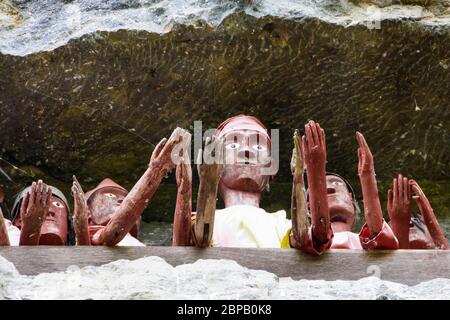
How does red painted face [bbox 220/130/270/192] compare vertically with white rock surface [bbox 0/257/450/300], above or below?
above

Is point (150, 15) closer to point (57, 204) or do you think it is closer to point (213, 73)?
point (213, 73)

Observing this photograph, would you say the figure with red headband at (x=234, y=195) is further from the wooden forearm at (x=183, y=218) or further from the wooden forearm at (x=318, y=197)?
the wooden forearm at (x=318, y=197)

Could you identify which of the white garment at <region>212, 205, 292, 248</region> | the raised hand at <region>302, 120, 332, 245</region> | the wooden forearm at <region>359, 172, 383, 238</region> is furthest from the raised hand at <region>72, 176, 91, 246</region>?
the wooden forearm at <region>359, 172, 383, 238</region>

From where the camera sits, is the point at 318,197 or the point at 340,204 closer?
the point at 318,197

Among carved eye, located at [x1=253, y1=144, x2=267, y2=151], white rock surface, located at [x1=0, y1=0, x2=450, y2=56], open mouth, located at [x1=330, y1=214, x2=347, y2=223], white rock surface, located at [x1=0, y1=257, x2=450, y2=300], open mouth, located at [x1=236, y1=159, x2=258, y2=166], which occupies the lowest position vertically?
white rock surface, located at [x1=0, y1=257, x2=450, y2=300]

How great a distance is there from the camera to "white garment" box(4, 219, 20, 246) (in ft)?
13.1

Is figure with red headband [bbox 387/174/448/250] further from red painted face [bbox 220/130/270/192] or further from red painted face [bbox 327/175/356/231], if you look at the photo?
red painted face [bbox 220/130/270/192]

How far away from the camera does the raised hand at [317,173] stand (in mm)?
3549

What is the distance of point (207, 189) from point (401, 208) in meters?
0.64

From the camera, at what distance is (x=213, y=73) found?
4.41m

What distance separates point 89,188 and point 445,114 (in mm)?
1201

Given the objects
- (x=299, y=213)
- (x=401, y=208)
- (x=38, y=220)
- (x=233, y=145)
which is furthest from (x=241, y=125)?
(x=38, y=220)

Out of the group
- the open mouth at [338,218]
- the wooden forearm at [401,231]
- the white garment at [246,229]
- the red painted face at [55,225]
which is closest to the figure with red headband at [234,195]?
the white garment at [246,229]
